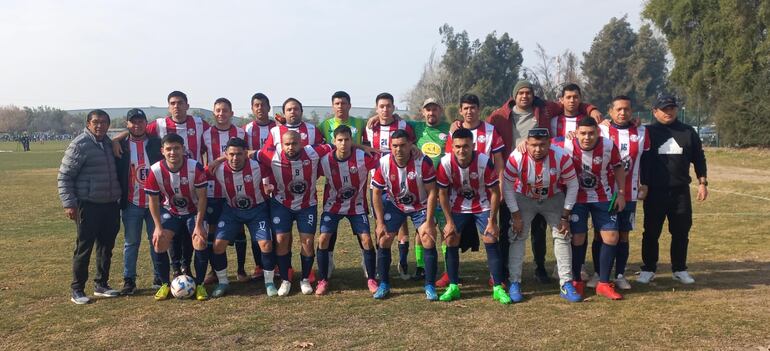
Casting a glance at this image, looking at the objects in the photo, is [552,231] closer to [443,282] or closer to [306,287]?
[443,282]

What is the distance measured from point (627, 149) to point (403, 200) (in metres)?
2.48

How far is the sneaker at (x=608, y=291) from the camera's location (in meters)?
5.27

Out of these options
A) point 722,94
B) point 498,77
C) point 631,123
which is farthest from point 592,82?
point 631,123

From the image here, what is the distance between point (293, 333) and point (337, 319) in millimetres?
495

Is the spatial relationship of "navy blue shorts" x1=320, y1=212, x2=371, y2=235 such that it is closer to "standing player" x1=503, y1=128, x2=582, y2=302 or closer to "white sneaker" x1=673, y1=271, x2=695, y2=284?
"standing player" x1=503, y1=128, x2=582, y2=302

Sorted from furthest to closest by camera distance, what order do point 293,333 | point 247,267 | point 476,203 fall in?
point 247,267 → point 476,203 → point 293,333

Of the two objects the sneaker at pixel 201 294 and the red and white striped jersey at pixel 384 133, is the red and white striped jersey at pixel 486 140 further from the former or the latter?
the sneaker at pixel 201 294

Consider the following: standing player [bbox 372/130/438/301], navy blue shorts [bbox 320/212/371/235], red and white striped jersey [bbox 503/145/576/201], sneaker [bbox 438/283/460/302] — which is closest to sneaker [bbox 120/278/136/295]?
navy blue shorts [bbox 320/212/371/235]

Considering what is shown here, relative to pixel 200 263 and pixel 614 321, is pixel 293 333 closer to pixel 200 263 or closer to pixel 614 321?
pixel 200 263

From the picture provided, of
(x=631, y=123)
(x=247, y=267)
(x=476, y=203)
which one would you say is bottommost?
(x=247, y=267)

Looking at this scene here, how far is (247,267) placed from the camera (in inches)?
283

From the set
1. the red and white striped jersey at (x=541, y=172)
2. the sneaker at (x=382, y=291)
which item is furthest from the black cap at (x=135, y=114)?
the red and white striped jersey at (x=541, y=172)

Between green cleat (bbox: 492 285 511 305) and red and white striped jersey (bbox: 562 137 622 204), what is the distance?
4.15ft

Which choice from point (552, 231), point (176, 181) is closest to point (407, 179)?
point (552, 231)
